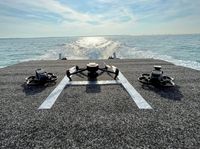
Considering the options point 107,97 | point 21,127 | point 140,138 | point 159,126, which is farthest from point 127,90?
point 21,127

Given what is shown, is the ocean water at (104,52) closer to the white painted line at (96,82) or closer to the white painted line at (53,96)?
the white painted line at (96,82)

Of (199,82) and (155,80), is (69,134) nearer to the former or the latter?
(155,80)

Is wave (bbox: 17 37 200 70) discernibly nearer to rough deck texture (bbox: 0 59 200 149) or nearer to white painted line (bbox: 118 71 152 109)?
white painted line (bbox: 118 71 152 109)

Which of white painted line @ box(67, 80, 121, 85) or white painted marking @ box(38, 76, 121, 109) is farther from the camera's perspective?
white painted line @ box(67, 80, 121, 85)

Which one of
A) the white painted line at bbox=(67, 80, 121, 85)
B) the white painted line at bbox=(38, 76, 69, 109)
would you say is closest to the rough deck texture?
the white painted line at bbox=(38, 76, 69, 109)

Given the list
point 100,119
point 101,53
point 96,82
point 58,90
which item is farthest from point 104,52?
point 100,119

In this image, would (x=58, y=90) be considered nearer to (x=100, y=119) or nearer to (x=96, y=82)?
(x=96, y=82)

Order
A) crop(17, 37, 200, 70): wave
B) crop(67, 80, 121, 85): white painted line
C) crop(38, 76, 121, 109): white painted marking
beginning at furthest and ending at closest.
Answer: crop(17, 37, 200, 70): wave → crop(67, 80, 121, 85): white painted line → crop(38, 76, 121, 109): white painted marking

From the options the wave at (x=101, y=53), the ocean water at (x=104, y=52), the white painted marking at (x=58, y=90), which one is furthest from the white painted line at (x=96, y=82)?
the wave at (x=101, y=53)

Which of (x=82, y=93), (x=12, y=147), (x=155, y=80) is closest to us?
(x=12, y=147)
